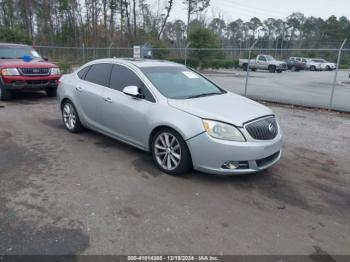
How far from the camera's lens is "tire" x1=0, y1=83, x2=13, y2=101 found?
9898mm

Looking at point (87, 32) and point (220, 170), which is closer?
point (220, 170)

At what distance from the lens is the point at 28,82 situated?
9883 millimetres

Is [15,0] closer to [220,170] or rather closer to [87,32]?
[87,32]

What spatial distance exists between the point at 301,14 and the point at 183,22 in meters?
46.1

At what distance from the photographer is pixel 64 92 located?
6629mm

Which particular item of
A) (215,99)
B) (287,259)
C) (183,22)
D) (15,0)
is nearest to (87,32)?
(15,0)

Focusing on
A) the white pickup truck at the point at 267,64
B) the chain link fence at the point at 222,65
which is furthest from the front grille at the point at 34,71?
the white pickup truck at the point at 267,64

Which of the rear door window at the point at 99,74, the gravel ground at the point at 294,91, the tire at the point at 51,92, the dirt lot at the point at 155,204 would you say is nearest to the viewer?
the dirt lot at the point at 155,204

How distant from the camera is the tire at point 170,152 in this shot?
14.4 feet

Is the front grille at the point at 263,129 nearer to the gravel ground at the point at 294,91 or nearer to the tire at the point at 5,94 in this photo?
the gravel ground at the point at 294,91

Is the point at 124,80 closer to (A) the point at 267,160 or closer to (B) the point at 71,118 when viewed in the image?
(B) the point at 71,118

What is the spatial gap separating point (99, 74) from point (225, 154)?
3054mm

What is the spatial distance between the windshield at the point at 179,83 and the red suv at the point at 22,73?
6023mm

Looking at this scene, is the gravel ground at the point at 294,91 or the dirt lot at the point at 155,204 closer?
the dirt lot at the point at 155,204
